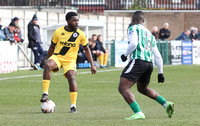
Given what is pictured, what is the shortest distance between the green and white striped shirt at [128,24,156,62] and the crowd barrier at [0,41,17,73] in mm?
12581

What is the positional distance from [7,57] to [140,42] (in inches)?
519

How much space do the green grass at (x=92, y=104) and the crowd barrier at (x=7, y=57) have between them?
341 cm

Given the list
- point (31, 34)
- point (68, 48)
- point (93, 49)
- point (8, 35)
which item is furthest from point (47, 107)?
point (93, 49)

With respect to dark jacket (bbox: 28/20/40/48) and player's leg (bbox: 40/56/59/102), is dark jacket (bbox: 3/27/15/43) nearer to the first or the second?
dark jacket (bbox: 28/20/40/48)

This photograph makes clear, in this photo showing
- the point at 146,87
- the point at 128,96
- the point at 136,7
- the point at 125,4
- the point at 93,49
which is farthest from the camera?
the point at 136,7

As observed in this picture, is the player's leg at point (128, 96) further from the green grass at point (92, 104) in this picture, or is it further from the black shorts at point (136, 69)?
the green grass at point (92, 104)

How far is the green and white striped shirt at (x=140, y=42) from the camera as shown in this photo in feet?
29.6

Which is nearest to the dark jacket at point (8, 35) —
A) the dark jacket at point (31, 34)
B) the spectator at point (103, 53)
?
the dark jacket at point (31, 34)

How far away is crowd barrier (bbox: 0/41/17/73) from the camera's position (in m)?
21.2

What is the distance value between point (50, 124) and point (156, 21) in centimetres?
3042

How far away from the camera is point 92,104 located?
11500mm

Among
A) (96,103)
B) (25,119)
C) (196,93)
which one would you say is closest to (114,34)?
(196,93)

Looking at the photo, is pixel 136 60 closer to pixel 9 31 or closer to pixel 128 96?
pixel 128 96

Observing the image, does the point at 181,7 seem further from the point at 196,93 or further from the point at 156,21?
the point at 196,93
